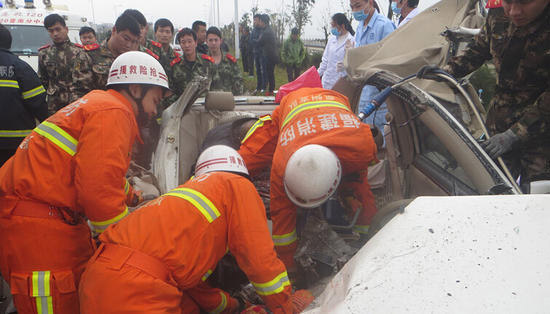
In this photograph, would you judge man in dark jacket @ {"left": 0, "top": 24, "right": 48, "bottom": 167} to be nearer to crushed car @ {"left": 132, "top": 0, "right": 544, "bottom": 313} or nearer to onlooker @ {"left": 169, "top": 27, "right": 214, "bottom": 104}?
crushed car @ {"left": 132, "top": 0, "right": 544, "bottom": 313}

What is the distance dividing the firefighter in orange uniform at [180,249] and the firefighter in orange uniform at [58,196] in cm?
27

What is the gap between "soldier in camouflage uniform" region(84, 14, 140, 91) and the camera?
150 inches

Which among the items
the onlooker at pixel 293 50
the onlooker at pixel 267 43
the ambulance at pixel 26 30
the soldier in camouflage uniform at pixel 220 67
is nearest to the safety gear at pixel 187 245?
the soldier in camouflage uniform at pixel 220 67

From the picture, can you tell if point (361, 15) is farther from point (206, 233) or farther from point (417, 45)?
point (206, 233)

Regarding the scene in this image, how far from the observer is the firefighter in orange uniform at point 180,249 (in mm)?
1515

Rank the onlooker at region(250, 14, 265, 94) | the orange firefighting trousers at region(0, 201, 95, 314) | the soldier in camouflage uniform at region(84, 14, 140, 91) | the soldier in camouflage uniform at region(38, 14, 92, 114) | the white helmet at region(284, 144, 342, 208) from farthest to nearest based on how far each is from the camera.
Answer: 1. the onlooker at region(250, 14, 265, 94)
2. the soldier in camouflage uniform at region(38, 14, 92, 114)
3. the soldier in camouflage uniform at region(84, 14, 140, 91)
4. the white helmet at region(284, 144, 342, 208)
5. the orange firefighting trousers at region(0, 201, 95, 314)

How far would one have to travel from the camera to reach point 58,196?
6.10ft

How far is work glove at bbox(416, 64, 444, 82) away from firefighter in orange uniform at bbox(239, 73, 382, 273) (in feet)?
1.59

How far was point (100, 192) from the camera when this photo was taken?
5.98 ft

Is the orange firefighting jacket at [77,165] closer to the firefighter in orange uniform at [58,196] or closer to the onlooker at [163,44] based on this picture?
the firefighter in orange uniform at [58,196]

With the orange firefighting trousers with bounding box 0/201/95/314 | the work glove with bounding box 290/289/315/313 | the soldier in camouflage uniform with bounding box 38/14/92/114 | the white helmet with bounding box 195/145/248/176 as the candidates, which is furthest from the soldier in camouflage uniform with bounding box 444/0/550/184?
the soldier in camouflage uniform with bounding box 38/14/92/114

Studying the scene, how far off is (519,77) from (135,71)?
2.54m

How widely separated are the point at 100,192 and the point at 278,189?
1.11m

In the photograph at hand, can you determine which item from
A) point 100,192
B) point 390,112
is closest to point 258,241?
point 100,192
